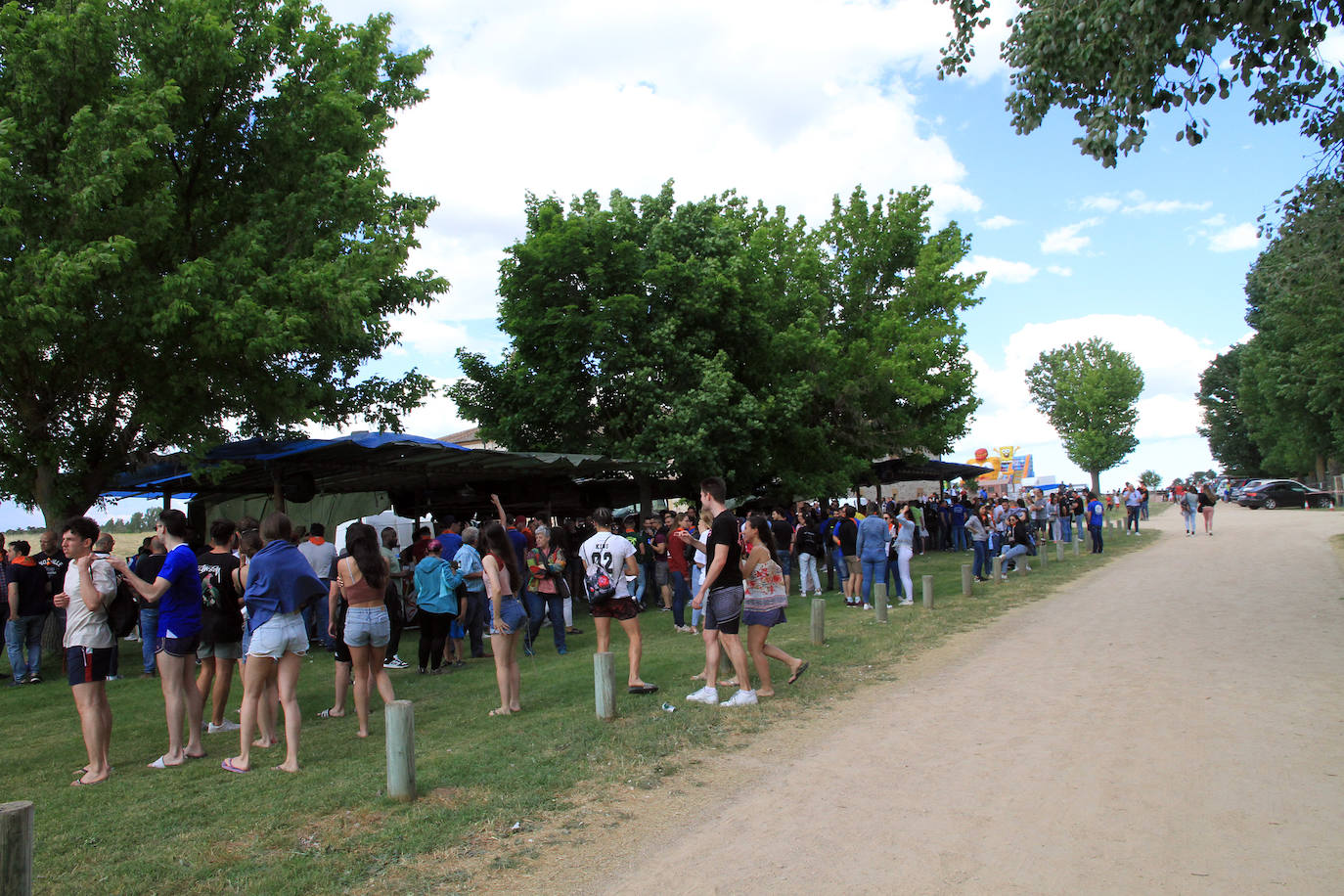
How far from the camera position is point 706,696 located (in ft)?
26.5

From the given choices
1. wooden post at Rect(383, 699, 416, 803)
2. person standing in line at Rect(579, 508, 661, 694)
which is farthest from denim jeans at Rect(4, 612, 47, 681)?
wooden post at Rect(383, 699, 416, 803)

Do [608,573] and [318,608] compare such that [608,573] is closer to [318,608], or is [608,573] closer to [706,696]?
[706,696]

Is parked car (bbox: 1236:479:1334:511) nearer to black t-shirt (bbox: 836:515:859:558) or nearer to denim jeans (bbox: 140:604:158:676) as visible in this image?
black t-shirt (bbox: 836:515:859:558)

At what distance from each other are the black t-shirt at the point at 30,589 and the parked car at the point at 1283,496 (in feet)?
177

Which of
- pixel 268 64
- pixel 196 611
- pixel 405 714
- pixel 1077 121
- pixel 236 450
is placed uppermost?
pixel 268 64

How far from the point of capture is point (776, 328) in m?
26.6

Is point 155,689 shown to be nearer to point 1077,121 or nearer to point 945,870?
point 945,870

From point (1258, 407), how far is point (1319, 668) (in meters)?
58.4

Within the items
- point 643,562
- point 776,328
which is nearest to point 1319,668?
point 643,562

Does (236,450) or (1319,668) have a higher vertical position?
(236,450)

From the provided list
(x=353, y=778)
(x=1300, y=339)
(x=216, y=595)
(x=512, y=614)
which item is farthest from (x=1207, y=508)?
(x=216, y=595)

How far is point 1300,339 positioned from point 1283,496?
14283 mm

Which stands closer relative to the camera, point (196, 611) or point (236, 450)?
point (196, 611)

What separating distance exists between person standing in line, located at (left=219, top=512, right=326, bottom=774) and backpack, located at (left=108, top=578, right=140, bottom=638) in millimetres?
943
